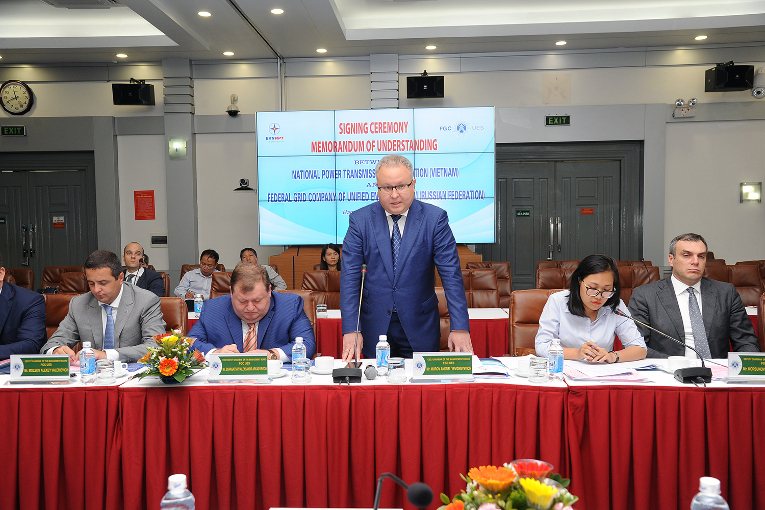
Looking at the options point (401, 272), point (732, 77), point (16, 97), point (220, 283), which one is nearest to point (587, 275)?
point (401, 272)

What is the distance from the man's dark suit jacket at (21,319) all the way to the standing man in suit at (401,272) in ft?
5.05

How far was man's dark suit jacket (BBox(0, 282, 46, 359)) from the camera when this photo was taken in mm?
2717

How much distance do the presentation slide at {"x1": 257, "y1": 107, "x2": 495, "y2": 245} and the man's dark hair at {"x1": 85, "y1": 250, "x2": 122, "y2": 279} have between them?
170 inches

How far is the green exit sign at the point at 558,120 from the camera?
7.24m

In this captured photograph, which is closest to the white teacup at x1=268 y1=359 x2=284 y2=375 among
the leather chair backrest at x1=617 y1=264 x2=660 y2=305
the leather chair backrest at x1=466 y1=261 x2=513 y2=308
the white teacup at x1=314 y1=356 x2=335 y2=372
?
the white teacup at x1=314 y1=356 x2=335 y2=372

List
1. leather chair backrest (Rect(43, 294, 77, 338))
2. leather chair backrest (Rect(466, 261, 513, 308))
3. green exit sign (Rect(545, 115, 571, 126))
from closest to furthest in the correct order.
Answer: leather chair backrest (Rect(43, 294, 77, 338)) < leather chair backrest (Rect(466, 261, 513, 308)) < green exit sign (Rect(545, 115, 571, 126))

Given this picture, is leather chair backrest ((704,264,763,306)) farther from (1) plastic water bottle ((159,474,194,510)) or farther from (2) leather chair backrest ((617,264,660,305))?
(1) plastic water bottle ((159,474,194,510))

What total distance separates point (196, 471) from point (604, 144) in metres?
Result: 6.84

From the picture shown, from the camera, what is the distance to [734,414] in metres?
1.85

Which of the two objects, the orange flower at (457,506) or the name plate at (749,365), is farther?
the name plate at (749,365)

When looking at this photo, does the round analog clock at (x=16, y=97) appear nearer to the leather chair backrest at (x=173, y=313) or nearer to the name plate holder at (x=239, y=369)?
the leather chair backrest at (x=173, y=313)

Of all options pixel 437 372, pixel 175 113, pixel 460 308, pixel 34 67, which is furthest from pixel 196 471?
pixel 34 67

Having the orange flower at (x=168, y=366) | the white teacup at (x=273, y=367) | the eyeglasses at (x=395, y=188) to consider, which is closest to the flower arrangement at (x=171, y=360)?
the orange flower at (x=168, y=366)

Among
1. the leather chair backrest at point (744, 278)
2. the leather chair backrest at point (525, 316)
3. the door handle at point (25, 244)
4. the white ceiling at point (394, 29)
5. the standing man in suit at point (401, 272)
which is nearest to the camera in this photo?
the standing man in suit at point (401, 272)
